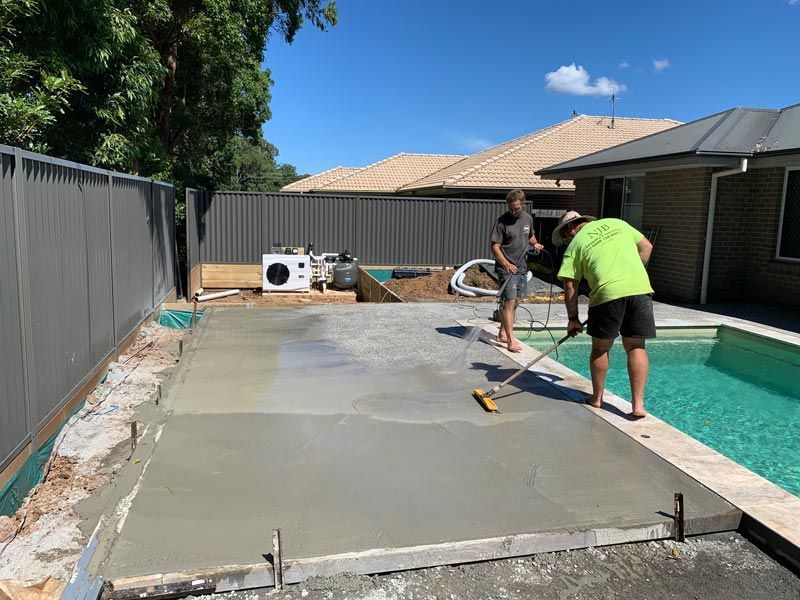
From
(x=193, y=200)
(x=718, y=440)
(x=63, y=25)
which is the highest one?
(x=63, y=25)

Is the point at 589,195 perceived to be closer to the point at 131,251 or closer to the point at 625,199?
the point at 625,199

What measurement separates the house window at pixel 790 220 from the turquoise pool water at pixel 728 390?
2.79 meters

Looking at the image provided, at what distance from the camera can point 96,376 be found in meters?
5.23

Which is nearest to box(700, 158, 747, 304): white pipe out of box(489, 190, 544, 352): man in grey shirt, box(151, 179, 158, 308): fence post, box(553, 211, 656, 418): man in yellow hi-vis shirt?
box(489, 190, 544, 352): man in grey shirt

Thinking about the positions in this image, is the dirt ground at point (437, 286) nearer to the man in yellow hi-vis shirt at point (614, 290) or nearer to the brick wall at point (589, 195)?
the brick wall at point (589, 195)

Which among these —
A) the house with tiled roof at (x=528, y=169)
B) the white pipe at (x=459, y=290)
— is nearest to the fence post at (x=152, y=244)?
the white pipe at (x=459, y=290)

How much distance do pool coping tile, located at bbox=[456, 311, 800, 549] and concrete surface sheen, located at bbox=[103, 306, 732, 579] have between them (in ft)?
0.33

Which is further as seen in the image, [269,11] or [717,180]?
[269,11]

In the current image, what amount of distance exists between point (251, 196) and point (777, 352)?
12157mm

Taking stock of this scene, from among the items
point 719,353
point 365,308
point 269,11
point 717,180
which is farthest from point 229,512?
point 269,11

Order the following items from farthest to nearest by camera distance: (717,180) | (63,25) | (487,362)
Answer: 1. (717,180)
2. (63,25)
3. (487,362)

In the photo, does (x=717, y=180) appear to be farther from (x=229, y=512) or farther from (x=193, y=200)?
(x=193, y=200)

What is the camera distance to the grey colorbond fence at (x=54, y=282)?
11.0ft

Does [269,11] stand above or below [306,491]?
above
